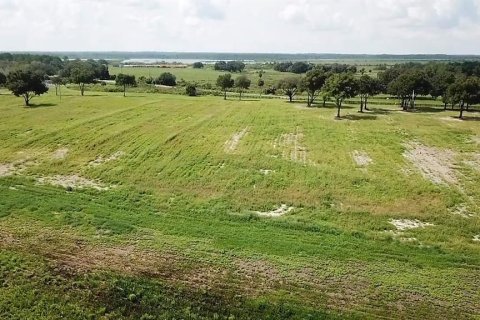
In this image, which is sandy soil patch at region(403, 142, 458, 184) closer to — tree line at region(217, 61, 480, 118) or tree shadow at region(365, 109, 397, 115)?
tree line at region(217, 61, 480, 118)

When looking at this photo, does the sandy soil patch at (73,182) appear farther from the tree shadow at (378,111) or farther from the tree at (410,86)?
the tree at (410,86)

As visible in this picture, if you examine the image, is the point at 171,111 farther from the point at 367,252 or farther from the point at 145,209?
the point at 367,252

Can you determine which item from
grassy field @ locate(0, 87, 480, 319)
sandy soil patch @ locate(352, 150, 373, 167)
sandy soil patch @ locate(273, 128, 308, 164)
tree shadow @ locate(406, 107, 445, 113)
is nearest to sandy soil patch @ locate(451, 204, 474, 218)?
grassy field @ locate(0, 87, 480, 319)

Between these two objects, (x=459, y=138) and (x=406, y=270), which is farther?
(x=459, y=138)

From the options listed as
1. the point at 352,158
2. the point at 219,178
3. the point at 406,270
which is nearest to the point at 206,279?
the point at 406,270

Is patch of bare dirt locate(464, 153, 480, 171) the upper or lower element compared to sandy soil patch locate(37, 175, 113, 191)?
upper

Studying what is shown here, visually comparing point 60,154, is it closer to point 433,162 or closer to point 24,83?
point 433,162

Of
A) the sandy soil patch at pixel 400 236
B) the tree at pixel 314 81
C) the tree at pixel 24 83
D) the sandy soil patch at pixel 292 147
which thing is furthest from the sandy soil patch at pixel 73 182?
the tree at pixel 314 81

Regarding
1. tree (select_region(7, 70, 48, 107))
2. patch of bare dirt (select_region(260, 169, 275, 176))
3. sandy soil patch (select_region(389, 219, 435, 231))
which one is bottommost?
sandy soil patch (select_region(389, 219, 435, 231))
